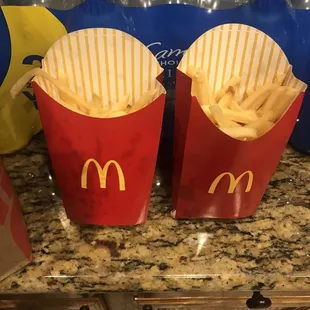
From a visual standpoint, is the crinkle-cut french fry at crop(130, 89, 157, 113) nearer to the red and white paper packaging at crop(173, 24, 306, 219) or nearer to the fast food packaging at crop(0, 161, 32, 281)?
the red and white paper packaging at crop(173, 24, 306, 219)

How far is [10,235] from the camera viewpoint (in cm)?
69

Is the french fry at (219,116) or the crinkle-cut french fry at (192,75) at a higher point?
the crinkle-cut french fry at (192,75)

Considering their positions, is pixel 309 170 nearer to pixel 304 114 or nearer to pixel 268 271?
pixel 304 114

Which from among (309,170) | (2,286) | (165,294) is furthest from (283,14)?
(2,286)

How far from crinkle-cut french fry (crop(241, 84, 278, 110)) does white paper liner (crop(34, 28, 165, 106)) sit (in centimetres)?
14

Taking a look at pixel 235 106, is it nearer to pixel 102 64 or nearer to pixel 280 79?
pixel 280 79

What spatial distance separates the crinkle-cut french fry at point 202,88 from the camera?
Result: 2.35 feet

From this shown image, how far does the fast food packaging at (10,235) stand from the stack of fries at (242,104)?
29cm

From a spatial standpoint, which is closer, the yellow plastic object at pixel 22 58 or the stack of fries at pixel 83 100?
the stack of fries at pixel 83 100

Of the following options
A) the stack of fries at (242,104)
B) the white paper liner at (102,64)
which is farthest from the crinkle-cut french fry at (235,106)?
the white paper liner at (102,64)

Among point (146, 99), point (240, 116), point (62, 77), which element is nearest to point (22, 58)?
point (62, 77)

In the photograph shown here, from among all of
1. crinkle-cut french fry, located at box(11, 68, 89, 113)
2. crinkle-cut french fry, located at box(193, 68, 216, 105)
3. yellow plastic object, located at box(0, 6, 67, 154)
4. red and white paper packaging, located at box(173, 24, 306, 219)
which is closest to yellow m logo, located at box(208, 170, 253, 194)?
red and white paper packaging, located at box(173, 24, 306, 219)

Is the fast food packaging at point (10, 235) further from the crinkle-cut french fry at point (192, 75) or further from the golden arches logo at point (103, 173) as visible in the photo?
the crinkle-cut french fry at point (192, 75)

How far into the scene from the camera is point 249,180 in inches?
29.5
